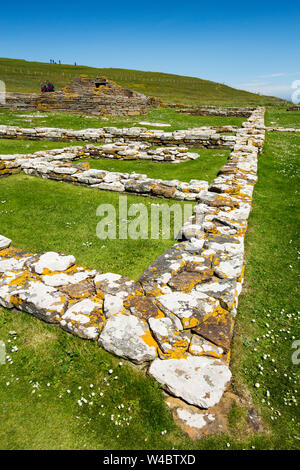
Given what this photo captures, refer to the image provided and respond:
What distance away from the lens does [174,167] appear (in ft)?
39.1

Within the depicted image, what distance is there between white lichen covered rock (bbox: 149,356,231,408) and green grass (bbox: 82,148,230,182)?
8.11 m

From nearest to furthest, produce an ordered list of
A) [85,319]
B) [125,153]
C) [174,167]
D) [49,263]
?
1. [85,319]
2. [49,263]
3. [174,167]
4. [125,153]

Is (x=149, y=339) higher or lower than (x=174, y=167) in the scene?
lower

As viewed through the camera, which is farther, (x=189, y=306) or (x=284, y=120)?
(x=284, y=120)

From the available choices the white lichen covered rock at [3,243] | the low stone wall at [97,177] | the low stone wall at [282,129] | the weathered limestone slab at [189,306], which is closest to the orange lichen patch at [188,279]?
the weathered limestone slab at [189,306]

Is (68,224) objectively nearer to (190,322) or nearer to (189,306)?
(189,306)

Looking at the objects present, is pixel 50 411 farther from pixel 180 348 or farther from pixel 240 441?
pixel 240 441

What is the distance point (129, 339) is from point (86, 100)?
30.8 metres

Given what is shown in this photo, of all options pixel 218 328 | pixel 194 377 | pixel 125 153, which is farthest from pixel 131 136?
pixel 194 377

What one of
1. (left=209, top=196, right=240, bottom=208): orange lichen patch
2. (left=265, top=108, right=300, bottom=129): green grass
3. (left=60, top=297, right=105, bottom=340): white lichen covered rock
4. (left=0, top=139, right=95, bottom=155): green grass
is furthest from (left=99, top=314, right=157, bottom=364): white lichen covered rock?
(left=265, top=108, right=300, bottom=129): green grass

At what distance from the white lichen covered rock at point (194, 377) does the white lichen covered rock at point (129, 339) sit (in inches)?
6.9

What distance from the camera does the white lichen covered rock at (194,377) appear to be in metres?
2.73

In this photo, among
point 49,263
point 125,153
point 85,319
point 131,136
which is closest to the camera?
point 85,319

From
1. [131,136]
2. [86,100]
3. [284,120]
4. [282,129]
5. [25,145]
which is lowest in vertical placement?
[25,145]
